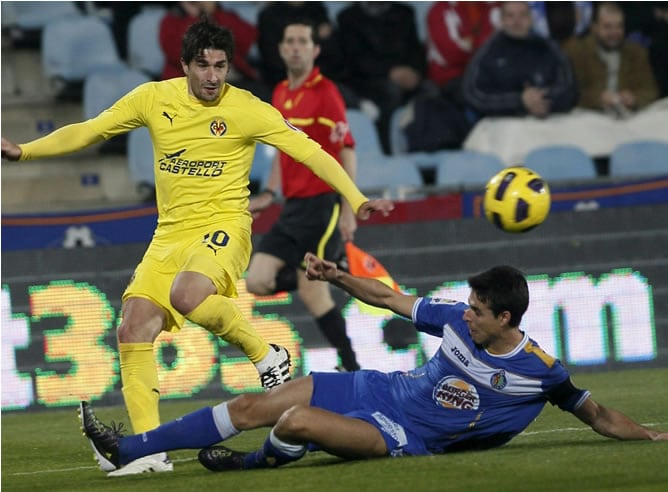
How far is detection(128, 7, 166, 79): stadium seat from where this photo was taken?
13.8 metres

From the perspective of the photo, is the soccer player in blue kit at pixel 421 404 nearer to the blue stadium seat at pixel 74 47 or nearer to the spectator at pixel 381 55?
the spectator at pixel 381 55

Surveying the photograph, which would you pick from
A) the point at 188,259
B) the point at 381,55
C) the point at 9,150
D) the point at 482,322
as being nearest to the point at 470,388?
the point at 482,322

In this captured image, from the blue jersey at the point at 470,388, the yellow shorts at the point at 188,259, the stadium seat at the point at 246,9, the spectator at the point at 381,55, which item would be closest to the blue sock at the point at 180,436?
the blue jersey at the point at 470,388

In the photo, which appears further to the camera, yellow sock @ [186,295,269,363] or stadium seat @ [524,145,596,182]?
stadium seat @ [524,145,596,182]

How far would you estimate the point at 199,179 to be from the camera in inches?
268

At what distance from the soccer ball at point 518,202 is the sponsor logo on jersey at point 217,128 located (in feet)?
5.41

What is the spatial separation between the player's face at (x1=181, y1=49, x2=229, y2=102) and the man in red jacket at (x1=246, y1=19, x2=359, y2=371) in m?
2.66

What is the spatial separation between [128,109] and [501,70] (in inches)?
294

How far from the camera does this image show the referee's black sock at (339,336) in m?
9.80

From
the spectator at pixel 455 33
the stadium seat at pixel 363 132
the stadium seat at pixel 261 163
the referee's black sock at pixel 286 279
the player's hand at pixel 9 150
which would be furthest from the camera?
the spectator at pixel 455 33

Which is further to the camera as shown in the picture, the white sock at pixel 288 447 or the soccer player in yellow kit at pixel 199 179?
the soccer player in yellow kit at pixel 199 179

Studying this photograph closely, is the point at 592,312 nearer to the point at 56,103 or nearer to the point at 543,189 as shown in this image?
the point at 543,189

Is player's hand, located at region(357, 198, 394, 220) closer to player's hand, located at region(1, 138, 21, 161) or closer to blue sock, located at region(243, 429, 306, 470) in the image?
blue sock, located at region(243, 429, 306, 470)

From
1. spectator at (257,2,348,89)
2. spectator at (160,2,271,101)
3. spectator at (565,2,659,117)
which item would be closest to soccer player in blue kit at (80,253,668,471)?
spectator at (160,2,271,101)
